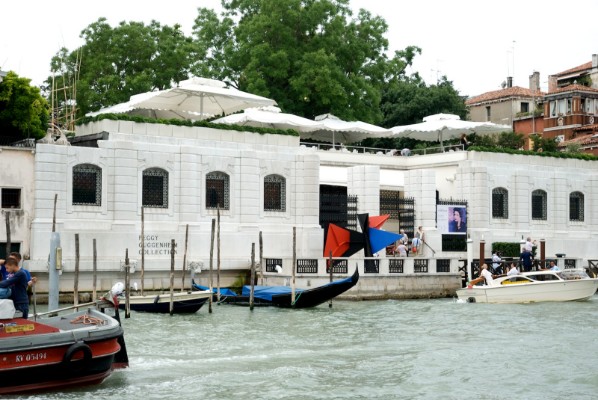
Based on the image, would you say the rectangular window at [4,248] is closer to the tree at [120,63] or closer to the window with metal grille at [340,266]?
the window with metal grille at [340,266]

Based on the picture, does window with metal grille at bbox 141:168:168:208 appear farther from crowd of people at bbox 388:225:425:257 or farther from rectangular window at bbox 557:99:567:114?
rectangular window at bbox 557:99:567:114

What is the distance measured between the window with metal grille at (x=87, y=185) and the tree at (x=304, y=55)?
55.8ft

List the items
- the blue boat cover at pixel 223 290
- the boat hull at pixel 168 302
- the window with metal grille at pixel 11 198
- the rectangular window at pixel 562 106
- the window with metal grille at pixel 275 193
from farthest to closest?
the rectangular window at pixel 562 106, the window with metal grille at pixel 275 193, the blue boat cover at pixel 223 290, the window with metal grille at pixel 11 198, the boat hull at pixel 168 302

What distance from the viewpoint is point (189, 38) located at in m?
57.0

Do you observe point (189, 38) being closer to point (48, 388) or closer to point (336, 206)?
point (336, 206)

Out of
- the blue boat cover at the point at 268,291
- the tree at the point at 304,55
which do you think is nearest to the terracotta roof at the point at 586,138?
the tree at the point at 304,55

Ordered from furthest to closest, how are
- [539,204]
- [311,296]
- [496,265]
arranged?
[539,204]
[496,265]
[311,296]

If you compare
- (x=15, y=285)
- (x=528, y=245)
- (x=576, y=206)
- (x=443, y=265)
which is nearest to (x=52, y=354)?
(x=15, y=285)

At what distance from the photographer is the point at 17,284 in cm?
1902

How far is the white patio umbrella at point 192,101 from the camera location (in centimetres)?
3884

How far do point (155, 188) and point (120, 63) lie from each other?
18407 mm

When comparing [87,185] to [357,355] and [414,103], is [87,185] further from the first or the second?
[414,103]

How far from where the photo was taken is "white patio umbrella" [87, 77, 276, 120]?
38.8m

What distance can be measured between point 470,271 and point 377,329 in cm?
1190
